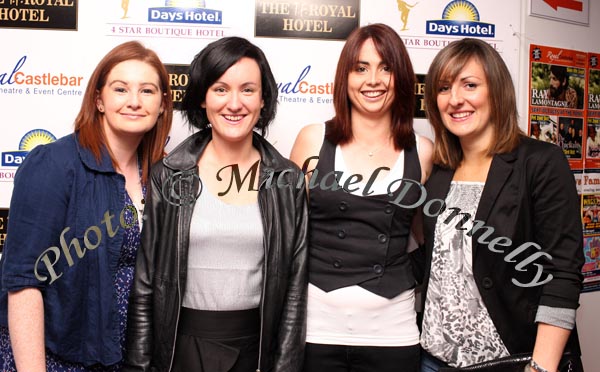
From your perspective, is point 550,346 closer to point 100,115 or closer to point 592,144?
point 100,115

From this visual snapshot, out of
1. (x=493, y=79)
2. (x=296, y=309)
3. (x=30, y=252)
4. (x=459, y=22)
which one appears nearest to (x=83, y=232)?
(x=30, y=252)

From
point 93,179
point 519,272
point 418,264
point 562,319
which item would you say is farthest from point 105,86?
point 562,319

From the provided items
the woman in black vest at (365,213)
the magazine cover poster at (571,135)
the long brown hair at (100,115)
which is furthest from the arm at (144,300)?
the magazine cover poster at (571,135)

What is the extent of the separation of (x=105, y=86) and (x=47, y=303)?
67 cm

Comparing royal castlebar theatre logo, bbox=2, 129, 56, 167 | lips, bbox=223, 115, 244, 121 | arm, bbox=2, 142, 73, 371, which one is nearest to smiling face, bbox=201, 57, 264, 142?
lips, bbox=223, 115, 244, 121

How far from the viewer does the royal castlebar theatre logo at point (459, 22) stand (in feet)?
8.22

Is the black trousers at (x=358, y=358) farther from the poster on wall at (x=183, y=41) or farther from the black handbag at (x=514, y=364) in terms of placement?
the poster on wall at (x=183, y=41)

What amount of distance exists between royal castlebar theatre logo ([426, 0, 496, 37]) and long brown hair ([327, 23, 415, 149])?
883mm

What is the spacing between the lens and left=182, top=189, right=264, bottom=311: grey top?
1495mm

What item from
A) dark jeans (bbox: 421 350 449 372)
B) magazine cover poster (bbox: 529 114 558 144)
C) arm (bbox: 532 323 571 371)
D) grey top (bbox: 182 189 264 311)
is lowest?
dark jeans (bbox: 421 350 449 372)

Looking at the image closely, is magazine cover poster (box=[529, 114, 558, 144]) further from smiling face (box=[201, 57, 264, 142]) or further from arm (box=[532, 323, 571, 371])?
smiling face (box=[201, 57, 264, 142])

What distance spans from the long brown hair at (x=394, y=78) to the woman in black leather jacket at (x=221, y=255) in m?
0.31

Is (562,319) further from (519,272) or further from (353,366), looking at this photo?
(353,366)

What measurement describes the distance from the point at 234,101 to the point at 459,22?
151 centimetres
